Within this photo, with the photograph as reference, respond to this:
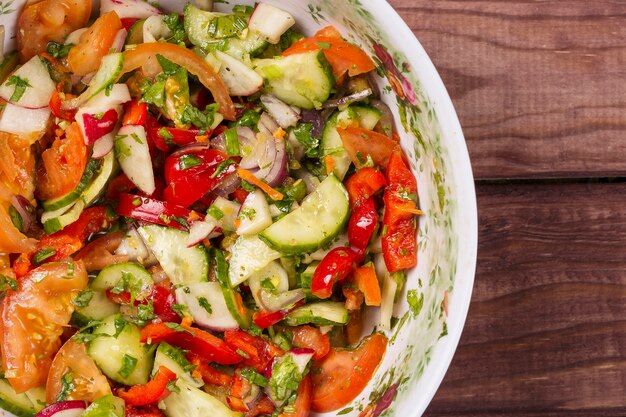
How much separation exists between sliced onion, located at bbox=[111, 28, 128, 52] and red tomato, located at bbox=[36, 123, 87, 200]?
22 cm

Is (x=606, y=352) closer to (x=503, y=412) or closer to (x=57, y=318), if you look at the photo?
(x=503, y=412)

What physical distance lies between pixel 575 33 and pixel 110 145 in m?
1.43

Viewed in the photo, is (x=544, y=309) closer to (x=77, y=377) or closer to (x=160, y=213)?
(x=160, y=213)

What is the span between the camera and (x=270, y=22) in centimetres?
182

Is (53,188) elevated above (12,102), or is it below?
below

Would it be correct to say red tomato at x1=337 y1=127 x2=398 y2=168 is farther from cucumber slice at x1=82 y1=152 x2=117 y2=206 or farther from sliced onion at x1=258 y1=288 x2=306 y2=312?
cucumber slice at x1=82 y1=152 x2=117 y2=206

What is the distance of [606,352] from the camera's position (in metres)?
2.25

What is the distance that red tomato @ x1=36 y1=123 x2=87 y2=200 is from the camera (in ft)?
5.84

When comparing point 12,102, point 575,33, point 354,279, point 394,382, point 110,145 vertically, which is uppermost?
point 12,102

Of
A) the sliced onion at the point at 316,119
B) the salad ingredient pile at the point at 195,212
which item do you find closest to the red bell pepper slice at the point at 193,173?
the salad ingredient pile at the point at 195,212

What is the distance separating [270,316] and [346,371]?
0.24m

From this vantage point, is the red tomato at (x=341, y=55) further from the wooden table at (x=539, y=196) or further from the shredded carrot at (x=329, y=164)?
the wooden table at (x=539, y=196)

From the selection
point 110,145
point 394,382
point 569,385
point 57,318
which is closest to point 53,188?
point 110,145

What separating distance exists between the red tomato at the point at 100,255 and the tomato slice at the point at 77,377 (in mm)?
213
